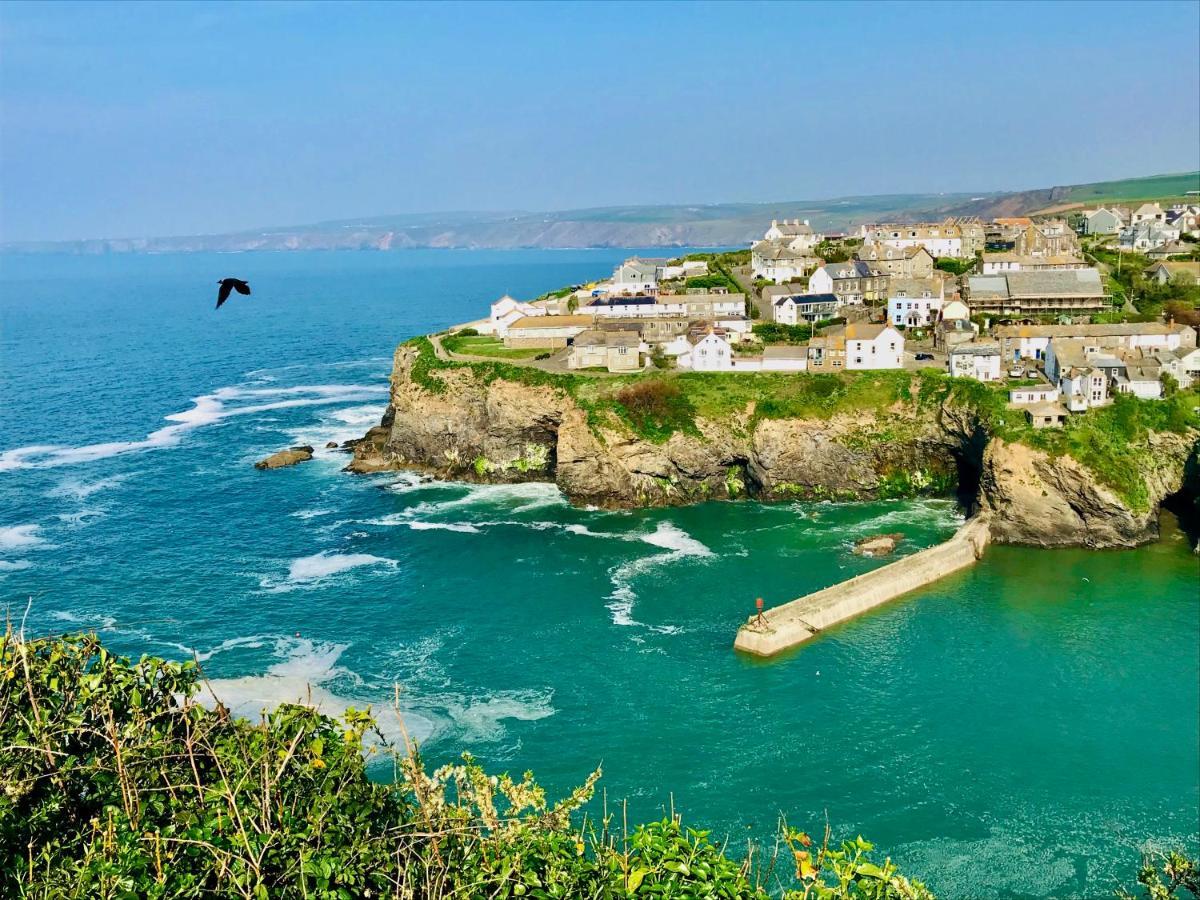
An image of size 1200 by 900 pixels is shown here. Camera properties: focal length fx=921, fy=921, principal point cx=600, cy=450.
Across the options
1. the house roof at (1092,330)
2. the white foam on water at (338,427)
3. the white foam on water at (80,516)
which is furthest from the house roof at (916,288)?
the white foam on water at (80,516)

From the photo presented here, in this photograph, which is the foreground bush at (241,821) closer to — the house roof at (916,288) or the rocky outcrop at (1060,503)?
the rocky outcrop at (1060,503)

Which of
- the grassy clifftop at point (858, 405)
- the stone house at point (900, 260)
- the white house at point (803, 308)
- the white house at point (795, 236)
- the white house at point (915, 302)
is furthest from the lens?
the white house at point (795, 236)

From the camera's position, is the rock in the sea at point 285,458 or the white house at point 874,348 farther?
the rock in the sea at point 285,458

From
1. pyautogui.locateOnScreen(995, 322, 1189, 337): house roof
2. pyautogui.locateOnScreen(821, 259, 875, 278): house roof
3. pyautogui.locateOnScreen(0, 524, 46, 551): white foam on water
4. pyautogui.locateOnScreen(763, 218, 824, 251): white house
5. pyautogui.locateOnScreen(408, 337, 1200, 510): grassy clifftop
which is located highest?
pyautogui.locateOnScreen(763, 218, 824, 251): white house

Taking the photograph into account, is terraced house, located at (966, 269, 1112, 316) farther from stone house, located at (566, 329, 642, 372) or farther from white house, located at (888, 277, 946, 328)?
stone house, located at (566, 329, 642, 372)

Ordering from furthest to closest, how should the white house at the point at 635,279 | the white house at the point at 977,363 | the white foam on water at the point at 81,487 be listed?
the white house at the point at 635,279
the white foam on water at the point at 81,487
the white house at the point at 977,363

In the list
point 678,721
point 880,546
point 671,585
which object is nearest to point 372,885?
point 678,721

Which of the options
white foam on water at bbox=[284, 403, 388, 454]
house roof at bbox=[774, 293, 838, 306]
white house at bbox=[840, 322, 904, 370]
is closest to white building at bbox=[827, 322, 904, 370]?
white house at bbox=[840, 322, 904, 370]

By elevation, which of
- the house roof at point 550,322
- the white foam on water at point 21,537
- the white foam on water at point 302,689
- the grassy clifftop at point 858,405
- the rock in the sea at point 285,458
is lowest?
the white foam on water at point 302,689
